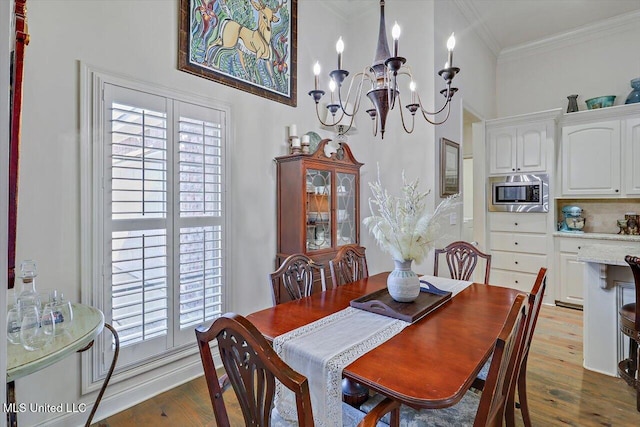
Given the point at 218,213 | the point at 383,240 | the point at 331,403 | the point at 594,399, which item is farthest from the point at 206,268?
the point at 594,399

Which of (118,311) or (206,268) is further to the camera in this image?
(206,268)

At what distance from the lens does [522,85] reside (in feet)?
15.2

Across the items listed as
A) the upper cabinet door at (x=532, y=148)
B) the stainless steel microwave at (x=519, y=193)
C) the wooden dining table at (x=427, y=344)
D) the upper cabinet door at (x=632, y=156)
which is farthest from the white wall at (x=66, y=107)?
the upper cabinet door at (x=632, y=156)

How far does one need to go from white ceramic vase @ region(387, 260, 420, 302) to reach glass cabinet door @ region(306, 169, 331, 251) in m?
1.35

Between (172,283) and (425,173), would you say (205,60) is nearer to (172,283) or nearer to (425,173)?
(172,283)

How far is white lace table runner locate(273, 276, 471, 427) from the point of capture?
1.08 metres

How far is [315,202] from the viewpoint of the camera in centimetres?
302

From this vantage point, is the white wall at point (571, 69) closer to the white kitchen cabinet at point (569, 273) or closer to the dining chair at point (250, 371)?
the white kitchen cabinet at point (569, 273)

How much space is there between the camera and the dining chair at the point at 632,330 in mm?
1808

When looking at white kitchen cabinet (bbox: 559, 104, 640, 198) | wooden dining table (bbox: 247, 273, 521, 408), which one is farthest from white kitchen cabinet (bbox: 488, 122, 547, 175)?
wooden dining table (bbox: 247, 273, 521, 408)

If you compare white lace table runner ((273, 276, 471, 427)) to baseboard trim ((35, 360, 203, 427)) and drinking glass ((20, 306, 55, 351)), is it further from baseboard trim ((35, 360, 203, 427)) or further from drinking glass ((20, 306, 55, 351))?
baseboard trim ((35, 360, 203, 427))

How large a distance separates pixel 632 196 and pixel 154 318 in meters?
4.85

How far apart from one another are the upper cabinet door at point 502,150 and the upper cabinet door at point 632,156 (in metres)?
1.07

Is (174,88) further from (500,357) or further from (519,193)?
(519,193)
